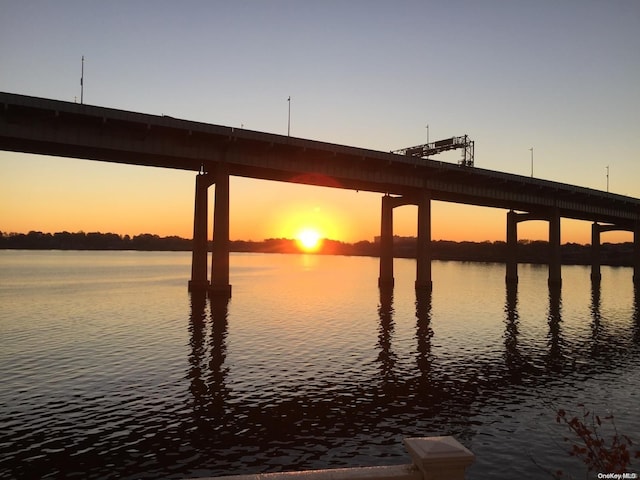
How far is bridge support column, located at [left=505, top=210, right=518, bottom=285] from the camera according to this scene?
10056 centimetres

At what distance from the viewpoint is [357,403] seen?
19516 millimetres

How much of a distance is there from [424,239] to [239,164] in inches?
1301

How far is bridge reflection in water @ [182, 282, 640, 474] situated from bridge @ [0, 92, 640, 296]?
85.9ft

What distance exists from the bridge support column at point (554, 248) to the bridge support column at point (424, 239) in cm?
3370

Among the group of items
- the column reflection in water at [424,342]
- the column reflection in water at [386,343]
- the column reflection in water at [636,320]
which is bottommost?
the column reflection in water at [636,320]

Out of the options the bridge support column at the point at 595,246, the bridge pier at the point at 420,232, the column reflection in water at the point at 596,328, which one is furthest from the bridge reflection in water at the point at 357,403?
the bridge support column at the point at 595,246

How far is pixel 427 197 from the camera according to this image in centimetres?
7519

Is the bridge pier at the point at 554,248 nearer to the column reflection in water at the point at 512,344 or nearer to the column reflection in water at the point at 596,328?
the column reflection in water at the point at 596,328

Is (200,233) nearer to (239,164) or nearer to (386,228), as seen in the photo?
(239,164)

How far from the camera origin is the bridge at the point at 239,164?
153 feet

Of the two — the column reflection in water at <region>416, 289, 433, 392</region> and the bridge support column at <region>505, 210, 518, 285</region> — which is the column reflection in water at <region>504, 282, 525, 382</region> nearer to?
the column reflection in water at <region>416, 289, 433, 392</region>

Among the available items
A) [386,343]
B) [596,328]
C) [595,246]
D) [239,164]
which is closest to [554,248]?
[595,246]

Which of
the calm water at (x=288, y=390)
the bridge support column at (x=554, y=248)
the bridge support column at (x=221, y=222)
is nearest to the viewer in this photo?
the calm water at (x=288, y=390)

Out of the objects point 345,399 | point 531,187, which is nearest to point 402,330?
point 345,399
